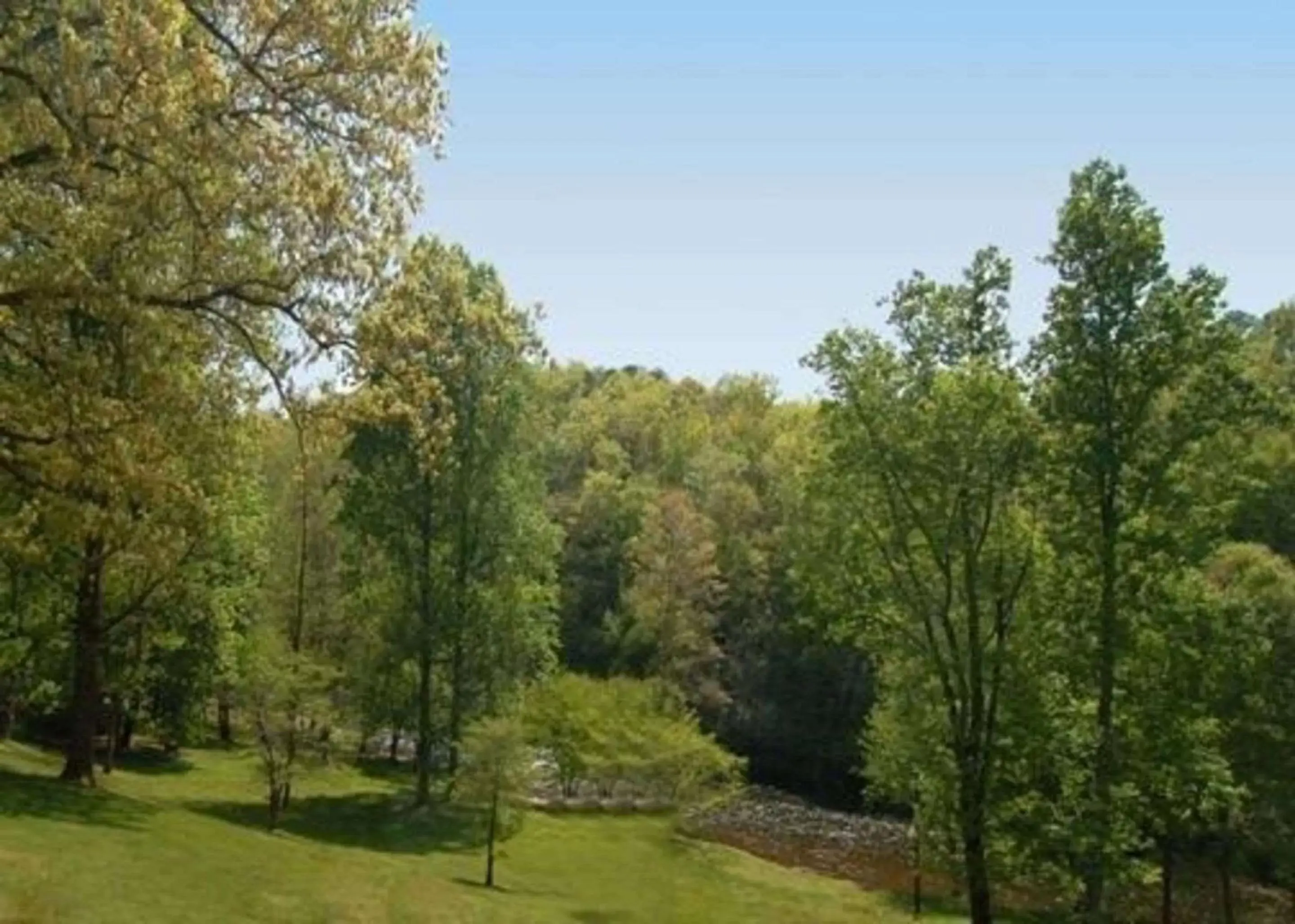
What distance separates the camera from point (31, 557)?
13852 mm

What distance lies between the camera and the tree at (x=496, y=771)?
37.9 meters

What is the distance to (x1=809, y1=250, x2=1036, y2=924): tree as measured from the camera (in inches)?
1037

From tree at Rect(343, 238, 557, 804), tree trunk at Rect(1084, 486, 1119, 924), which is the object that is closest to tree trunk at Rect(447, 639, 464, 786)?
tree at Rect(343, 238, 557, 804)

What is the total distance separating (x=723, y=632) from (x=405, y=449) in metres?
42.6

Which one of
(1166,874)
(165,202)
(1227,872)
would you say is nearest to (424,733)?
(1166,874)

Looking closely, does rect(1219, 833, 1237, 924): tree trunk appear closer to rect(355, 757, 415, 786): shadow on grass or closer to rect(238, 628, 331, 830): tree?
rect(238, 628, 331, 830): tree

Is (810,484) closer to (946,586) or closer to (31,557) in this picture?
(946,586)

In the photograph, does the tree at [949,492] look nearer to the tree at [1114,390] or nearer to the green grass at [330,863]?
the tree at [1114,390]

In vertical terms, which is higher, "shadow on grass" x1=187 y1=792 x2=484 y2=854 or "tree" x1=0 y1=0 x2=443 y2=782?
"tree" x1=0 y1=0 x2=443 y2=782

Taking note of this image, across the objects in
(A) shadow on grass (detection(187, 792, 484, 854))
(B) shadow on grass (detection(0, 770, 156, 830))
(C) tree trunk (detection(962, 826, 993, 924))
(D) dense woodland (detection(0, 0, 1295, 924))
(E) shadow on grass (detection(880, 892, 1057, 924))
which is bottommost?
(E) shadow on grass (detection(880, 892, 1057, 924))

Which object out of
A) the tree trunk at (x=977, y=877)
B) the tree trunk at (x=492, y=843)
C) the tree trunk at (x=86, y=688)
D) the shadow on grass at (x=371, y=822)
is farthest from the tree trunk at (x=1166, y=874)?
the tree trunk at (x=86, y=688)

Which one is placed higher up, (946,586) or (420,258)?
(420,258)

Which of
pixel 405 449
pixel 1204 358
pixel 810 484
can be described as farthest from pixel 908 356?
pixel 405 449

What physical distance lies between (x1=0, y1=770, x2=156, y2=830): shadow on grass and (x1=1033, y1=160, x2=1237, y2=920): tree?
22659 millimetres
